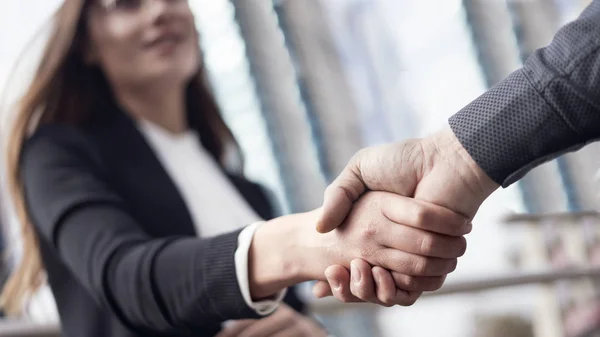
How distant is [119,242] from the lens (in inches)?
28.5

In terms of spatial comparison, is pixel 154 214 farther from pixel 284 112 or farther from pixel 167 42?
pixel 284 112

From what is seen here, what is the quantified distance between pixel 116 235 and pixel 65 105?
14.6 inches

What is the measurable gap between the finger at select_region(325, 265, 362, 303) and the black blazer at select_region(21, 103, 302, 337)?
0.34 feet

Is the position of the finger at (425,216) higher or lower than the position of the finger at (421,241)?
higher

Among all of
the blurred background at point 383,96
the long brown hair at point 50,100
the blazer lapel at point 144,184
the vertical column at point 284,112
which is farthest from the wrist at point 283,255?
the vertical column at point 284,112

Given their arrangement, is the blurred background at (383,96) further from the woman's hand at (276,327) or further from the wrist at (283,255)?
the wrist at (283,255)

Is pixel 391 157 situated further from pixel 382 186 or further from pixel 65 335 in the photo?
pixel 65 335

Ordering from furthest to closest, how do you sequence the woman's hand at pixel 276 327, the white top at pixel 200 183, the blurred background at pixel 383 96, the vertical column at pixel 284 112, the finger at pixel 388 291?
the vertical column at pixel 284 112
the blurred background at pixel 383 96
the white top at pixel 200 183
the woman's hand at pixel 276 327
the finger at pixel 388 291

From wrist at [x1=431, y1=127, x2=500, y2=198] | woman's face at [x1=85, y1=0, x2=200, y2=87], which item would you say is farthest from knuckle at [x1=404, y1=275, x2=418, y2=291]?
woman's face at [x1=85, y1=0, x2=200, y2=87]

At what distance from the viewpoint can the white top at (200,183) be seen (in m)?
0.97

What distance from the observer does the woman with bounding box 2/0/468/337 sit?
626 millimetres

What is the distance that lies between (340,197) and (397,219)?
0.06 metres

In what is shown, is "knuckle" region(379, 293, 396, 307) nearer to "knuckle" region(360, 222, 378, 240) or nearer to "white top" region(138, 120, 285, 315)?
"knuckle" region(360, 222, 378, 240)

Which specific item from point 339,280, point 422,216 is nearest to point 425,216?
point 422,216
